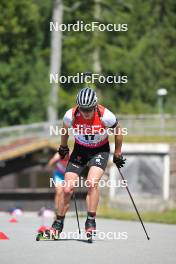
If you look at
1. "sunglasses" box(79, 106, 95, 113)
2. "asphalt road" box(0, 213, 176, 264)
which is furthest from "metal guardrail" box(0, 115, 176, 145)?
"sunglasses" box(79, 106, 95, 113)

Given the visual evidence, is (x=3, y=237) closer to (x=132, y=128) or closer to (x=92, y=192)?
(x=92, y=192)

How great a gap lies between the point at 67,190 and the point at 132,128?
25632 mm

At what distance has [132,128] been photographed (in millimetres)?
36250

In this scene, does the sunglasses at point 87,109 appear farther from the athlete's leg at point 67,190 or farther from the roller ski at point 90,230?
the roller ski at point 90,230

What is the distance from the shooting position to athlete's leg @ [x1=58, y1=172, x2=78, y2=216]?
1071 cm

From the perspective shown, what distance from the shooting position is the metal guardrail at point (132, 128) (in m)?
34.9

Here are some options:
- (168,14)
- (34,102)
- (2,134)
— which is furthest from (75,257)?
(168,14)

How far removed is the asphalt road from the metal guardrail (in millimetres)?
22659

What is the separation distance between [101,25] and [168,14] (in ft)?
36.5

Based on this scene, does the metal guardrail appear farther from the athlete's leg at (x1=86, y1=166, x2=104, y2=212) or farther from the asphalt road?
the athlete's leg at (x1=86, y1=166, x2=104, y2=212)

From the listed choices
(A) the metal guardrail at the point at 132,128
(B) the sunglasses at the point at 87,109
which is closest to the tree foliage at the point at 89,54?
(A) the metal guardrail at the point at 132,128

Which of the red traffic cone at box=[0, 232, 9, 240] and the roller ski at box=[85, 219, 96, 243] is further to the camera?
the red traffic cone at box=[0, 232, 9, 240]

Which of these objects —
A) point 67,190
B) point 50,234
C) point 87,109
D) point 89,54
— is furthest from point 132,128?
point 87,109

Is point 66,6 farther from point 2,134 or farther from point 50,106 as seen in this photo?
point 2,134
